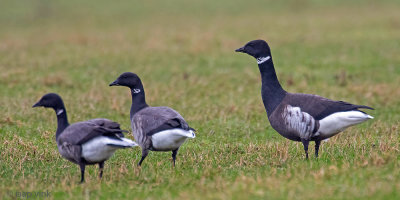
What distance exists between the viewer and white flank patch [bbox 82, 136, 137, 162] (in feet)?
25.5

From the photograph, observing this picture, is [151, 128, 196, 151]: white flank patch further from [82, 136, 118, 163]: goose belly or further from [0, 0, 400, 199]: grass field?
[82, 136, 118, 163]: goose belly

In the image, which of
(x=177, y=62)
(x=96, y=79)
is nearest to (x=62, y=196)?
(x=96, y=79)

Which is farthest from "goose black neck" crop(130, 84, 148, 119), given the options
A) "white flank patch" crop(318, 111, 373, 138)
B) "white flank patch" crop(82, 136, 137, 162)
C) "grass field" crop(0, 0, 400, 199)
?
"white flank patch" crop(318, 111, 373, 138)

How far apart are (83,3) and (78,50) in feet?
68.7

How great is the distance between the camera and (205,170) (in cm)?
842

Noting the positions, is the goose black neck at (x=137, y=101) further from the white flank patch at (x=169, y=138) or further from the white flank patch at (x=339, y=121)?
the white flank patch at (x=339, y=121)

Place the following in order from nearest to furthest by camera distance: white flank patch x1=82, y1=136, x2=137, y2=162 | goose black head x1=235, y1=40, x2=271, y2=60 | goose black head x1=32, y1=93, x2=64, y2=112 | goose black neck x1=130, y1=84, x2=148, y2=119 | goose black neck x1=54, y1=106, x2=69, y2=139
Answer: white flank patch x1=82, y1=136, x2=137, y2=162 → goose black neck x1=54, y1=106, x2=69, y2=139 → goose black head x1=32, y1=93, x2=64, y2=112 → goose black neck x1=130, y1=84, x2=148, y2=119 → goose black head x1=235, y1=40, x2=271, y2=60

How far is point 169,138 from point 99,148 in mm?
1209

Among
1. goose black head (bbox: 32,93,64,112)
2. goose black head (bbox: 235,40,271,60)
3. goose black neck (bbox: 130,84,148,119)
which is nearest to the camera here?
goose black head (bbox: 32,93,64,112)

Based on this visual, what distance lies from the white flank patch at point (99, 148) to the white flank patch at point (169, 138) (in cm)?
82

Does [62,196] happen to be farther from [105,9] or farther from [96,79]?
[105,9]

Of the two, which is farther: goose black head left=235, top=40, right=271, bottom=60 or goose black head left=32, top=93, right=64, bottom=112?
goose black head left=235, top=40, right=271, bottom=60

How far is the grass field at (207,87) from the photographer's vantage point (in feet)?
25.7

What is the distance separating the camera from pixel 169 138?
8.55 m
